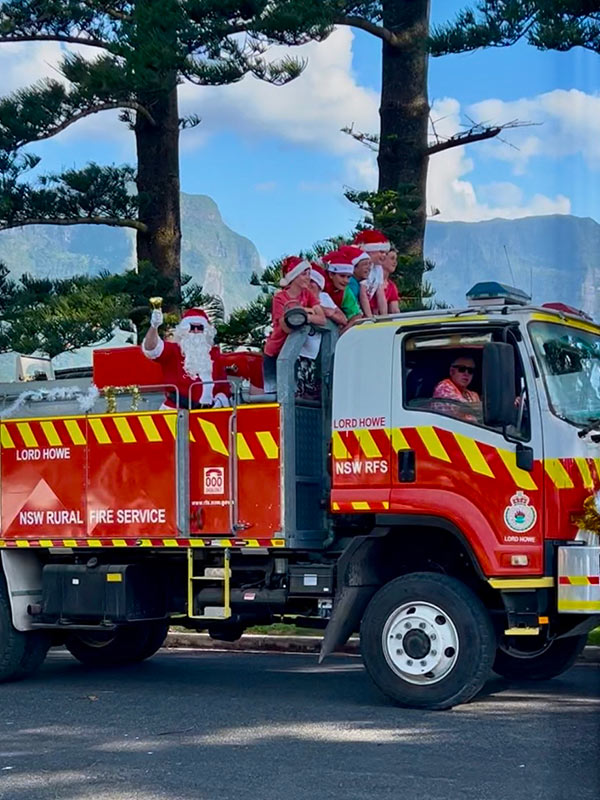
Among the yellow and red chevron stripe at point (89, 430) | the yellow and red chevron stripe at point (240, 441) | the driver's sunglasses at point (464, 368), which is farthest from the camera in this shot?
A: the yellow and red chevron stripe at point (89, 430)

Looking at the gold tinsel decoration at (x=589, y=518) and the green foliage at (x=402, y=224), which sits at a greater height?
the green foliage at (x=402, y=224)

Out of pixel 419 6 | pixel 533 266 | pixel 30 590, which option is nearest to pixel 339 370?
pixel 533 266

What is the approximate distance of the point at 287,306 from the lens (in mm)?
9820

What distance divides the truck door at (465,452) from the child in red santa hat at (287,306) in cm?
92

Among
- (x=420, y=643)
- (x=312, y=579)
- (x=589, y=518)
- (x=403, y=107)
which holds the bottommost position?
(x=420, y=643)

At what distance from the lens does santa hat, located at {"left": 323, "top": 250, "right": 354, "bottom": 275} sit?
10.1 meters

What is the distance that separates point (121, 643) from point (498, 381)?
4639 mm

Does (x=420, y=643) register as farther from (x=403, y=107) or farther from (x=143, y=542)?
(x=403, y=107)

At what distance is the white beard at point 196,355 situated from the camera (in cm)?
1039

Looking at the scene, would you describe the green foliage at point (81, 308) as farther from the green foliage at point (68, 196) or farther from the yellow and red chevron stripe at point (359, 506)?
the yellow and red chevron stripe at point (359, 506)

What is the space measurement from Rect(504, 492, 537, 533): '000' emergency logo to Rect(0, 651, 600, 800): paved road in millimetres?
1167

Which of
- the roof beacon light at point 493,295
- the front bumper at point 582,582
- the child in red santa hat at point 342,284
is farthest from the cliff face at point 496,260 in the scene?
the front bumper at point 582,582

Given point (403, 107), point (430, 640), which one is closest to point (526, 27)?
point (403, 107)

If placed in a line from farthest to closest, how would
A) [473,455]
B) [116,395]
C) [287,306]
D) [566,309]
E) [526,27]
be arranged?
[526,27] → [116,395] → [287,306] → [566,309] → [473,455]
